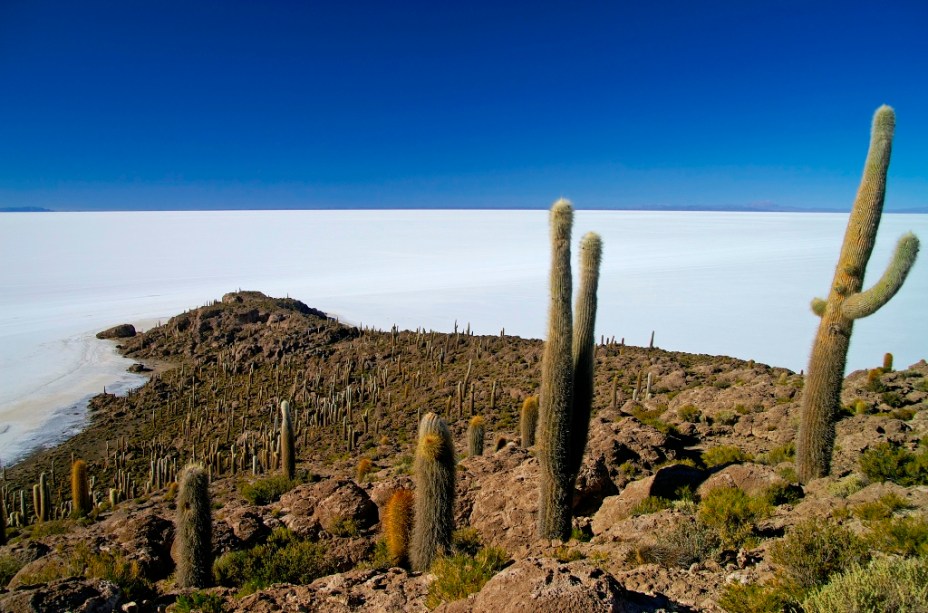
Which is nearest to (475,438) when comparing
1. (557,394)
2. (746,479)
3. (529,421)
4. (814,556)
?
(529,421)

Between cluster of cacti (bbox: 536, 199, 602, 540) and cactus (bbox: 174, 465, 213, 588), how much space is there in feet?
14.5

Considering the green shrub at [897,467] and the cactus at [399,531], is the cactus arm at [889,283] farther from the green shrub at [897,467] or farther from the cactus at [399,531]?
the cactus at [399,531]

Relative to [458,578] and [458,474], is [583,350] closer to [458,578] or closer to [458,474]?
[458,578]

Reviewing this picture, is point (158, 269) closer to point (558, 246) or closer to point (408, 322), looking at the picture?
point (408, 322)

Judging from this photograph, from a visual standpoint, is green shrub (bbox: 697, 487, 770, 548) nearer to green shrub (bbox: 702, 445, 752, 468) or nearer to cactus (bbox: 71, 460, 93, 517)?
green shrub (bbox: 702, 445, 752, 468)

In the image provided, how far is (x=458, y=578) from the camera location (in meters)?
5.16

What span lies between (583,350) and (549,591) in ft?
13.6

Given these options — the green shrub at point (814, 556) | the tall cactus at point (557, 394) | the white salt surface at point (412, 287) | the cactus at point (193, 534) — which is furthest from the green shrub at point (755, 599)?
the white salt surface at point (412, 287)

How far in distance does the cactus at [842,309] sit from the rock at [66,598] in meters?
8.33

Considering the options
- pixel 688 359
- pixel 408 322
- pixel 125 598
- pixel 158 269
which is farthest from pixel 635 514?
pixel 158 269

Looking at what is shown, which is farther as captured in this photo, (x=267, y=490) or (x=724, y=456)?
(x=267, y=490)

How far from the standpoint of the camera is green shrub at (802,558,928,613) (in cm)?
368

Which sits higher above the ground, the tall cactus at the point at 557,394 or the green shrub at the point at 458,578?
the tall cactus at the point at 557,394

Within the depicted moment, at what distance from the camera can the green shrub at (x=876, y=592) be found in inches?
145
